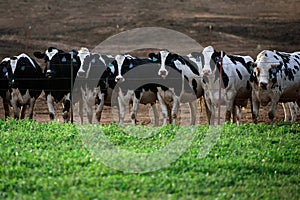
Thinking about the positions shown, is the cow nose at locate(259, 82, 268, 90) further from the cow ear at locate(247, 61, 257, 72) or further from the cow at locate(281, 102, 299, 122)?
the cow at locate(281, 102, 299, 122)

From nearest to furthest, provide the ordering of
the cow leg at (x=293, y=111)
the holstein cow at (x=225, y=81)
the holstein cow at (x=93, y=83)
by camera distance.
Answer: the holstein cow at (x=225, y=81) < the holstein cow at (x=93, y=83) < the cow leg at (x=293, y=111)

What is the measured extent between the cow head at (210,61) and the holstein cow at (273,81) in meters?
1.06

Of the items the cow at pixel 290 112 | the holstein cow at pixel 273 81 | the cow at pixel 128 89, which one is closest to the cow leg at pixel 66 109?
the cow at pixel 128 89

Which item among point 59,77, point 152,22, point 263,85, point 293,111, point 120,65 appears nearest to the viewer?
point 263,85

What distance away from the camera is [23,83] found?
19.8 metres

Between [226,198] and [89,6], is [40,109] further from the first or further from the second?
[89,6]

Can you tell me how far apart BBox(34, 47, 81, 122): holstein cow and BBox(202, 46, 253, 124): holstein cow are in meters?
3.56

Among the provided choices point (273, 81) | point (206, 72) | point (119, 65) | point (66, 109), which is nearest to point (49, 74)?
point (66, 109)

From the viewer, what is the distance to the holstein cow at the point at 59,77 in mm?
19658

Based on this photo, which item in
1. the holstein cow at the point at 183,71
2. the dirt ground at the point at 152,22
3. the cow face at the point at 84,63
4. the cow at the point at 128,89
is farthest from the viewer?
the dirt ground at the point at 152,22

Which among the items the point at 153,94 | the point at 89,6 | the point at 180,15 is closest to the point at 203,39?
the point at 180,15

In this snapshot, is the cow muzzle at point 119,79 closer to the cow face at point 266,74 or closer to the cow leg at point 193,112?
the cow leg at point 193,112

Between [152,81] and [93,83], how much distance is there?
1729mm

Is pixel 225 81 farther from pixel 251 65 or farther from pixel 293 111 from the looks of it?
pixel 293 111
